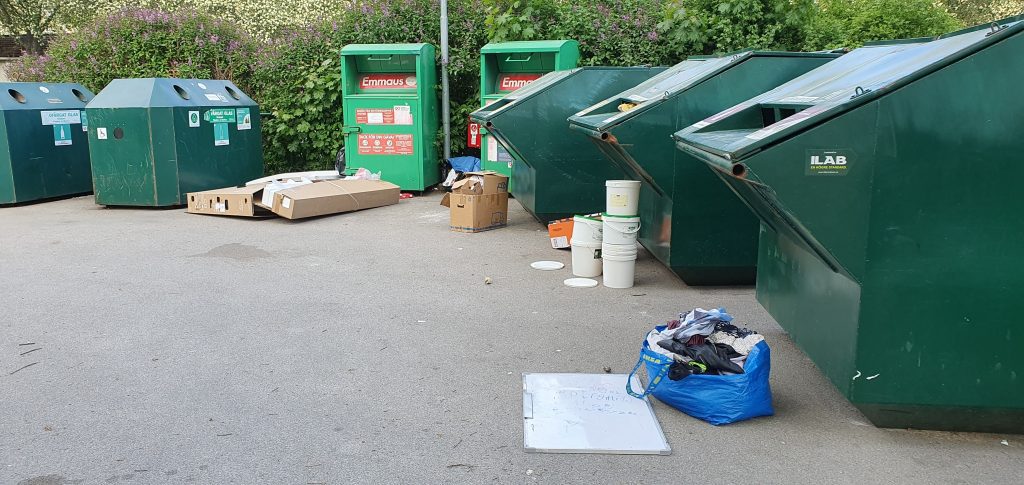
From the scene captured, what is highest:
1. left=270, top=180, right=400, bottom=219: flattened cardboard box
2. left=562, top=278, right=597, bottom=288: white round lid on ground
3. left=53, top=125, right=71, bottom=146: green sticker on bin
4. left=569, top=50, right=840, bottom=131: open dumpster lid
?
→ left=569, top=50, right=840, bottom=131: open dumpster lid

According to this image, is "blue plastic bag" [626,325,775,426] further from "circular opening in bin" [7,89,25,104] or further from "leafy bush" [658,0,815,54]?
"circular opening in bin" [7,89,25,104]

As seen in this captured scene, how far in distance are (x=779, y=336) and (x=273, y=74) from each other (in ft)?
29.0

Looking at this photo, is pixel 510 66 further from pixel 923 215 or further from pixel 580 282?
pixel 923 215

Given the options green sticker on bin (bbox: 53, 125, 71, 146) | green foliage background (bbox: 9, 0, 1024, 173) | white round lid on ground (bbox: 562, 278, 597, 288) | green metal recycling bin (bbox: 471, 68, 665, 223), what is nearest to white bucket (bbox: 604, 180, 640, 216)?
white round lid on ground (bbox: 562, 278, 597, 288)

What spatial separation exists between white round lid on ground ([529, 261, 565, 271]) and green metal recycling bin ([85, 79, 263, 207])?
490 cm

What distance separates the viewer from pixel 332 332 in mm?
4895

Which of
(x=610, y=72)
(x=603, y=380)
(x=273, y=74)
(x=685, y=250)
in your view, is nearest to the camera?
(x=603, y=380)

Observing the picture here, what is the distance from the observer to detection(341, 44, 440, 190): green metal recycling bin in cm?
1034

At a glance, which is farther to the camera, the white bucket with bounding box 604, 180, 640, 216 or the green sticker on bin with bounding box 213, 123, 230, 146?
the green sticker on bin with bounding box 213, 123, 230, 146

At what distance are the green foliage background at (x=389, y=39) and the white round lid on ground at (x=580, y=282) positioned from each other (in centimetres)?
520

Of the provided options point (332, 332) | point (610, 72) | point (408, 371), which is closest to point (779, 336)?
point (408, 371)

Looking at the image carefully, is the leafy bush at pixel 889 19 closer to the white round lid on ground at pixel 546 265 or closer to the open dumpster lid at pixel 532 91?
the open dumpster lid at pixel 532 91

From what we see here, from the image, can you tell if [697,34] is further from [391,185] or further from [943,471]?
[943,471]

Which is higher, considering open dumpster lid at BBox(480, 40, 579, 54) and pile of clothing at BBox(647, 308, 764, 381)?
open dumpster lid at BBox(480, 40, 579, 54)
